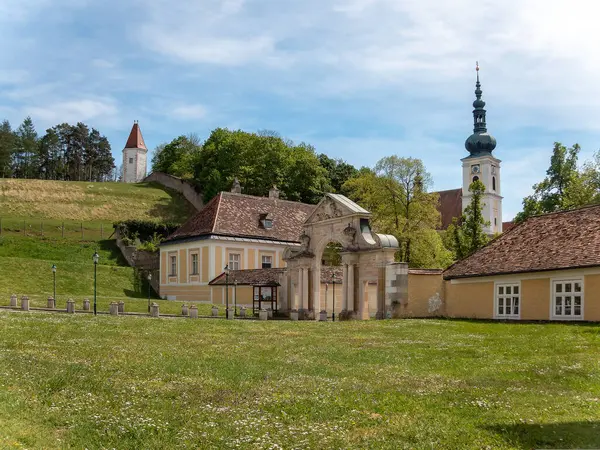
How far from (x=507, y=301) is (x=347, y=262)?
1009 centimetres

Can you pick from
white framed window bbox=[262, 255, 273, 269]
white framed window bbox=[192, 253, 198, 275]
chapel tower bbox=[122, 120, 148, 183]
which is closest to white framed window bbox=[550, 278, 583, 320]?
white framed window bbox=[262, 255, 273, 269]

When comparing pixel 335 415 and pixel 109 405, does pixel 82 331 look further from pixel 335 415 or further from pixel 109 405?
pixel 335 415

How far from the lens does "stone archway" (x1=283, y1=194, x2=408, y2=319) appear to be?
36688mm

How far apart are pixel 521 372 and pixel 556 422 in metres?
5.03

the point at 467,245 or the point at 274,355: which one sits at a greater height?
the point at 467,245

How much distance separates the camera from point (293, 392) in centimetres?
1219

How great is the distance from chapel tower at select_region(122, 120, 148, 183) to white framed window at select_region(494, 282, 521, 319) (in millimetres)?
133471

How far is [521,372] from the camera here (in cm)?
1473

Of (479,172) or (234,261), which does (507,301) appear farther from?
(479,172)

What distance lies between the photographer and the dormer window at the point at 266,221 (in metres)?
60.9

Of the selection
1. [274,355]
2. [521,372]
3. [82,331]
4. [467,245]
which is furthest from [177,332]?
[467,245]

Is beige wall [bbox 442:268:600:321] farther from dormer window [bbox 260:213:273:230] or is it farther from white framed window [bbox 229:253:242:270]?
dormer window [bbox 260:213:273:230]

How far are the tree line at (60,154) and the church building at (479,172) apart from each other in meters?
74.1

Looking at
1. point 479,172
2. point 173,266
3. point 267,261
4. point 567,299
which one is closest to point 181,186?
point 173,266
